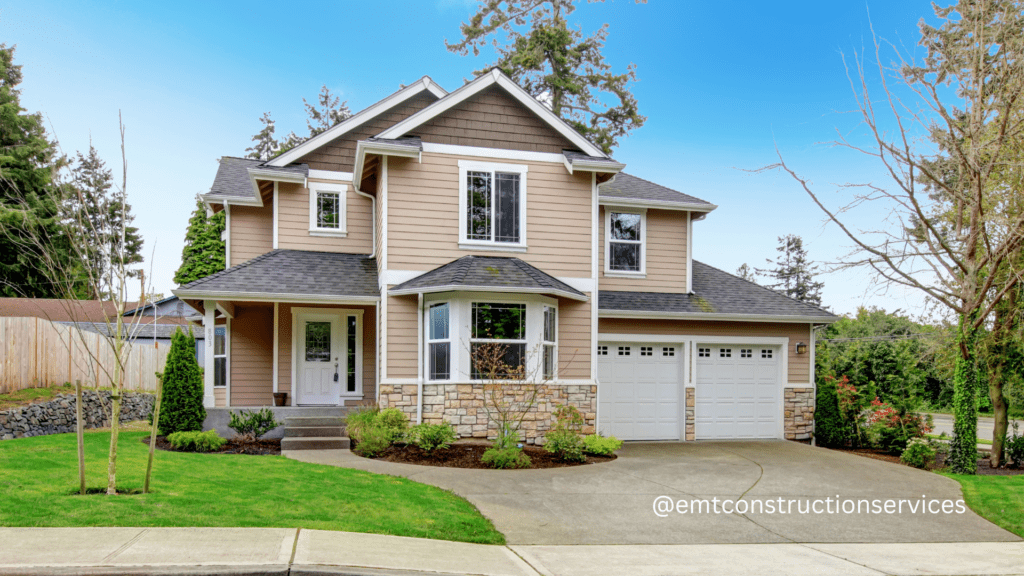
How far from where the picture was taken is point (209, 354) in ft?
44.1

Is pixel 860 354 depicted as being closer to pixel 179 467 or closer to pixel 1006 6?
pixel 1006 6

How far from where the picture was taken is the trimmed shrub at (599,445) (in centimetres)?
1153

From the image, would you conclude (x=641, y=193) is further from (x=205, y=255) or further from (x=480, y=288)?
(x=205, y=255)

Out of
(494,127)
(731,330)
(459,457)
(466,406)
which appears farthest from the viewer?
(731,330)

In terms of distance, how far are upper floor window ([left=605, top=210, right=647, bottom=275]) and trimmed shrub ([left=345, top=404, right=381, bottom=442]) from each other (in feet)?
20.6

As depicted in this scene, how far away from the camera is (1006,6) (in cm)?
1124

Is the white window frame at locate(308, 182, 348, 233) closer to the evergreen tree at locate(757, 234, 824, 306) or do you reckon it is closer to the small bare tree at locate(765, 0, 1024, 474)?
the small bare tree at locate(765, 0, 1024, 474)

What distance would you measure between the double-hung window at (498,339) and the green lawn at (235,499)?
341 cm

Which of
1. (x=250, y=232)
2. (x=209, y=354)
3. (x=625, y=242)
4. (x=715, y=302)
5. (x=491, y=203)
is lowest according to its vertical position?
(x=209, y=354)

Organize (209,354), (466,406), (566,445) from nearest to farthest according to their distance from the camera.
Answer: (566,445)
(466,406)
(209,354)

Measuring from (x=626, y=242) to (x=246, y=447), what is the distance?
890 cm

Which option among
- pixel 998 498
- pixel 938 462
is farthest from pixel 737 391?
pixel 998 498

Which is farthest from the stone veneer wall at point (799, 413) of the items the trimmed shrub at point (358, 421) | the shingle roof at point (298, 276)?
the shingle roof at point (298, 276)

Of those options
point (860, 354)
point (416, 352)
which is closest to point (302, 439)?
point (416, 352)
